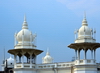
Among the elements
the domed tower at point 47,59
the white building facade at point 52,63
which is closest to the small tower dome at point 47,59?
the domed tower at point 47,59

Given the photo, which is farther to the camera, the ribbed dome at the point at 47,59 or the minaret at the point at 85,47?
the ribbed dome at the point at 47,59

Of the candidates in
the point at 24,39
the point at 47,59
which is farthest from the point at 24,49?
the point at 47,59

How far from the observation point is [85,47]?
47.4m

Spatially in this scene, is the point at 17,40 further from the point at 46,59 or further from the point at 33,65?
the point at 46,59

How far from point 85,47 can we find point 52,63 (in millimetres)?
5482

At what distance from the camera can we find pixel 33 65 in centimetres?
5059

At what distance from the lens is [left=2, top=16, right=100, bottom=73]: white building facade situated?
4694 cm

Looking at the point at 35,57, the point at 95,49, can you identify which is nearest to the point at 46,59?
the point at 35,57

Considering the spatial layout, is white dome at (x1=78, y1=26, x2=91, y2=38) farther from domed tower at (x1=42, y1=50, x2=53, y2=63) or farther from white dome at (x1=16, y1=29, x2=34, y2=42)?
domed tower at (x1=42, y1=50, x2=53, y2=63)

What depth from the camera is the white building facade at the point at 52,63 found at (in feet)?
154

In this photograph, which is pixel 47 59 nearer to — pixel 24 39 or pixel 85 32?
pixel 24 39

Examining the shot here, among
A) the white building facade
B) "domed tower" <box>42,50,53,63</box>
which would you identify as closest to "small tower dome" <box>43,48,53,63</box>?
"domed tower" <box>42,50,53,63</box>

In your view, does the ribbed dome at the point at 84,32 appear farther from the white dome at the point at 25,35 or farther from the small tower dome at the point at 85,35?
the white dome at the point at 25,35

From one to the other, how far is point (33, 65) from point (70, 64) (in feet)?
16.6
